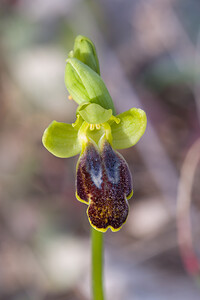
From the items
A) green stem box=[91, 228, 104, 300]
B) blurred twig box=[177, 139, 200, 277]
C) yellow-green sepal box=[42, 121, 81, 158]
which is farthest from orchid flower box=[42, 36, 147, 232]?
blurred twig box=[177, 139, 200, 277]

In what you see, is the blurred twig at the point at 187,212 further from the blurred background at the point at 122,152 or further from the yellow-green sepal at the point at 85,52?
the yellow-green sepal at the point at 85,52

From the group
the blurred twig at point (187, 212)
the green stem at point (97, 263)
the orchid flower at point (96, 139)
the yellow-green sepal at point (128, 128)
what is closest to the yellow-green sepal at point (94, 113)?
the orchid flower at point (96, 139)

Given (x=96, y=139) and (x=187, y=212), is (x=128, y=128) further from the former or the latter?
(x=187, y=212)

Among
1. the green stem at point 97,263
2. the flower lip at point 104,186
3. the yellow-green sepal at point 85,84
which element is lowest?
the green stem at point 97,263

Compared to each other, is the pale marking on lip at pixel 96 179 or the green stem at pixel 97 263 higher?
the pale marking on lip at pixel 96 179

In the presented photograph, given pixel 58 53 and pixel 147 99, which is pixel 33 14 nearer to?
pixel 58 53

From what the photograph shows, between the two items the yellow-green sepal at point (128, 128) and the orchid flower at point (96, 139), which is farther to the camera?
the yellow-green sepal at point (128, 128)

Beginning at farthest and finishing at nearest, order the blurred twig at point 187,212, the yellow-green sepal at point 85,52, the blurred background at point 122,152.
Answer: the blurred background at point 122,152 < the blurred twig at point 187,212 < the yellow-green sepal at point 85,52

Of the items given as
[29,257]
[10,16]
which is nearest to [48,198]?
[29,257]
